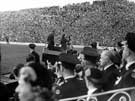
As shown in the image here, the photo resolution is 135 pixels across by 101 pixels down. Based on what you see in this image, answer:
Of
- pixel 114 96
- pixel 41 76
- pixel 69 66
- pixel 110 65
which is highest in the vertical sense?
pixel 41 76

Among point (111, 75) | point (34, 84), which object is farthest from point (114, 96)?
point (34, 84)

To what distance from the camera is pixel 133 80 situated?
14.9ft

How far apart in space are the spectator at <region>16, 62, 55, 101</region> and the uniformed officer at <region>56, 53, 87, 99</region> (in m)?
0.85

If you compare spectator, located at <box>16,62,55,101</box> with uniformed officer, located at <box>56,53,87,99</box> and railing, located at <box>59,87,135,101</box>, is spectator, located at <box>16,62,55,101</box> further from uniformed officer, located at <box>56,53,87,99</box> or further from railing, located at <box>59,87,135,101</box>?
railing, located at <box>59,87,135,101</box>

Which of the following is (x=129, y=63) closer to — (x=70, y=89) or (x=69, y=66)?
(x=69, y=66)

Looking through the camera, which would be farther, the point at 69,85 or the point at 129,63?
the point at 129,63

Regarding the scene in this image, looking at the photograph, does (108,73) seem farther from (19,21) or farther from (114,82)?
(19,21)

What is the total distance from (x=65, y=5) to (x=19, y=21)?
29.4 ft

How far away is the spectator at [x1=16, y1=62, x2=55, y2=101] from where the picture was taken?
2.83 m

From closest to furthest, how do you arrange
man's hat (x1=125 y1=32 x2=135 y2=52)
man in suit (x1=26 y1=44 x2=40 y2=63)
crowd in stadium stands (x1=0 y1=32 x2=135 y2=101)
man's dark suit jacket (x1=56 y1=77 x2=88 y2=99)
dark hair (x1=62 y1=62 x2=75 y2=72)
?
crowd in stadium stands (x1=0 y1=32 x2=135 y2=101) < man's dark suit jacket (x1=56 y1=77 x2=88 y2=99) < dark hair (x1=62 y1=62 x2=75 y2=72) < man's hat (x1=125 y1=32 x2=135 y2=52) < man in suit (x1=26 y1=44 x2=40 y2=63)

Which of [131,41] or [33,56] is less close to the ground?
[131,41]

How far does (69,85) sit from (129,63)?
42.9 inches

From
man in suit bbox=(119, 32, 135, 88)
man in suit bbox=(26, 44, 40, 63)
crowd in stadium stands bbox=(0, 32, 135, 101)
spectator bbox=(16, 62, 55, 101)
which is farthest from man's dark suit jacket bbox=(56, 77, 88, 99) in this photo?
man in suit bbox=(26, 44, 40, 63)

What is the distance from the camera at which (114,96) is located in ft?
14.5
